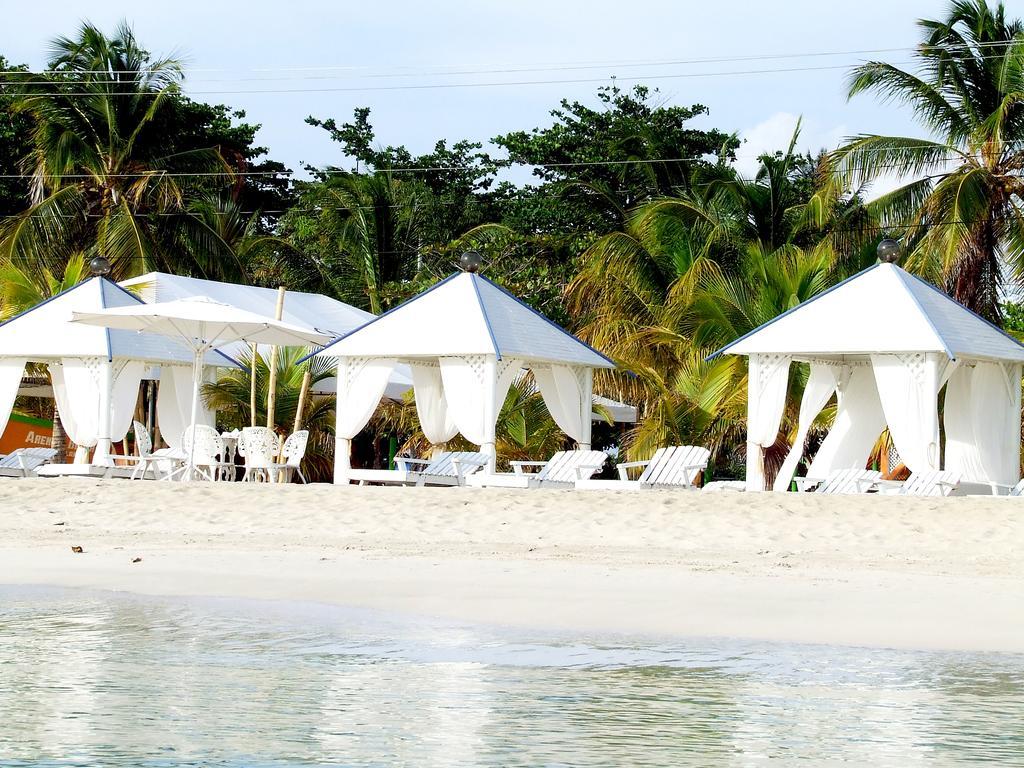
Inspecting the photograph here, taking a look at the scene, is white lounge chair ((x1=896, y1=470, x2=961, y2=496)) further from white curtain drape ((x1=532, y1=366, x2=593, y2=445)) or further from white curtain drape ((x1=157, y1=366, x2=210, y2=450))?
white curtain drape ((x1=157, y1=366, x2=210, y2=450))

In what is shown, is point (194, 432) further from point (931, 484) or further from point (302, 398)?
point (931, 484)

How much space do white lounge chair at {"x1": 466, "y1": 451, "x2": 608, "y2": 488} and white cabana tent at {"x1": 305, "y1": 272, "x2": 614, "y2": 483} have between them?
0.65m

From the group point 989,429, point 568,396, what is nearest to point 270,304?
point 568,396

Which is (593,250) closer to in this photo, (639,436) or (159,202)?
(639,436)

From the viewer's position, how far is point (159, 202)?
29.5 m

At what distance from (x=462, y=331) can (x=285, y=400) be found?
15.2ft

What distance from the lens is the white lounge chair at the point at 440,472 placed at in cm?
1719


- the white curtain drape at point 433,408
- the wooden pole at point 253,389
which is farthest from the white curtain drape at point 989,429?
the wooden pole at point 253,389

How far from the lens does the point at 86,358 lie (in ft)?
63.6

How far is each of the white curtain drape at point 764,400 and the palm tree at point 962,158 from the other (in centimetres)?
615

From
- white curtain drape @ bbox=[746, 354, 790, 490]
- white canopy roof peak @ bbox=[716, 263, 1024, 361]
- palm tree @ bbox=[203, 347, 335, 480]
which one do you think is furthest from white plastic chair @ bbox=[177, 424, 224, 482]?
white curtain drape @ bbox=[746, 354, 790, 490]

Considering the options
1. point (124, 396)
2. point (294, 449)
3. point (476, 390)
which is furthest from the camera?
point (124, 396)

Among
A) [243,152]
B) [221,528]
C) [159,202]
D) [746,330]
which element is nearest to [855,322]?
[746,330]

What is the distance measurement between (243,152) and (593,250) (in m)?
17.0
